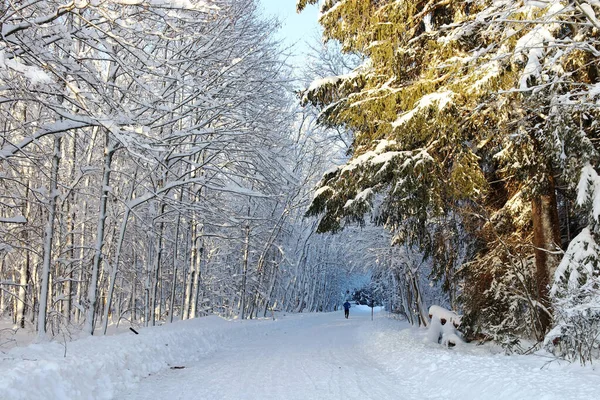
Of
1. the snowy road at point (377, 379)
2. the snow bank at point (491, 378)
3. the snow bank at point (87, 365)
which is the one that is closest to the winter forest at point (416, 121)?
the snow bank at point (491, 378)

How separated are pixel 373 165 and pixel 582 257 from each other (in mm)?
4025

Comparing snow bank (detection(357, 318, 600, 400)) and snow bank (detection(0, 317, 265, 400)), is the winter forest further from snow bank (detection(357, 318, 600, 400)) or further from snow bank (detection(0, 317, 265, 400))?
snow bank (detection(0, 317, 265, 400))

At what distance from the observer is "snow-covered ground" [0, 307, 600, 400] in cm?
541

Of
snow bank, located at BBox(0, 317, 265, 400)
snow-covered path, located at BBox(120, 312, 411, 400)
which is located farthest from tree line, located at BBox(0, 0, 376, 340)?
snow-covered path, located at BBox(120, 312, 411, 400)

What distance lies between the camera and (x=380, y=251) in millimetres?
23859

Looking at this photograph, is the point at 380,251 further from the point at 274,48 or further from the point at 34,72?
the point at 34,72

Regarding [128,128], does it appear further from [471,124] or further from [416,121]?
[471,124]

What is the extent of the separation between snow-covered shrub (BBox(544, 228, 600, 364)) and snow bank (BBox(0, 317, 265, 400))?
22.0 ft

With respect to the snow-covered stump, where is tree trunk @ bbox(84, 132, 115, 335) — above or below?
above

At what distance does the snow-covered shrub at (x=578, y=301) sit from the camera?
6.19 metres

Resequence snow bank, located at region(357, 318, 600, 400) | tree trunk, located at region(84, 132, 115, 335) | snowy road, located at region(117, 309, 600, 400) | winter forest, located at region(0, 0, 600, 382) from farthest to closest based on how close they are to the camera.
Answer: tree trunk, located at region(84, 132, 115, 335), winter forest, located at region(0, 0, 600, 382), snowy road, located at region(117, 309, 600, 400), snow bank, located at region(357, 318, 600, 400)

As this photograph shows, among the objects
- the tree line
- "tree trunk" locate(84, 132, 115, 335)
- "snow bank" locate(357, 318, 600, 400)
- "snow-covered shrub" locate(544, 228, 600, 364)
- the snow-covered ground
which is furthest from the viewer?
"tree trunk" locate(84, 132, 115, 335)

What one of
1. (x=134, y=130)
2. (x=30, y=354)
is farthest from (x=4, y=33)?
(x=30, y=354)

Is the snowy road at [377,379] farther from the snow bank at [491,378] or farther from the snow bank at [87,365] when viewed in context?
the snow bank at [87,365]
